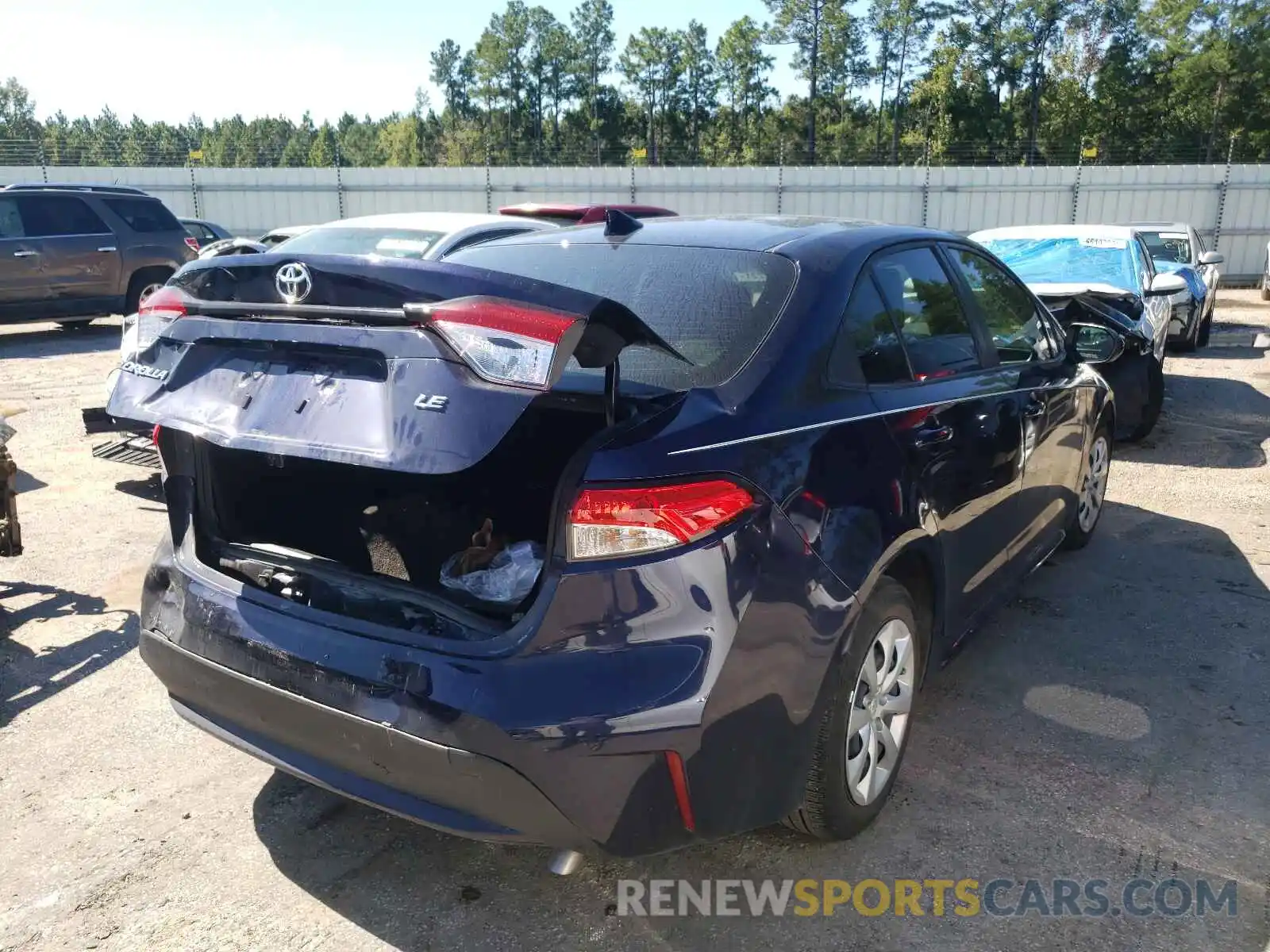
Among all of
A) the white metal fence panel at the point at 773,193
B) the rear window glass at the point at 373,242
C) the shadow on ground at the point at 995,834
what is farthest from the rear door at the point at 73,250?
the shadow on ground at the point at 995,834

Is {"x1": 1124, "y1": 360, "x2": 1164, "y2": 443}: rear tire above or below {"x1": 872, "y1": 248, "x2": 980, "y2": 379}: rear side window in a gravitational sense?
below

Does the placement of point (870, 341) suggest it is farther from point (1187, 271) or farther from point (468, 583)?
Answer: point (1187, 271)

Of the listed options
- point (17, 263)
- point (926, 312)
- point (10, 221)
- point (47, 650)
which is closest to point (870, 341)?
point (926, 312)

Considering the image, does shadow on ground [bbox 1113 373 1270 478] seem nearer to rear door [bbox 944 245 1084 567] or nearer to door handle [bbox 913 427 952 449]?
rear door [bbox 944 245 1084 567]

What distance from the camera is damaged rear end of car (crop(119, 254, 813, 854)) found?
1952mm

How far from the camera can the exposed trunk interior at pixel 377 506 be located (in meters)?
2.60

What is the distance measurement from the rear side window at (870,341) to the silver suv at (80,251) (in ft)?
34.6

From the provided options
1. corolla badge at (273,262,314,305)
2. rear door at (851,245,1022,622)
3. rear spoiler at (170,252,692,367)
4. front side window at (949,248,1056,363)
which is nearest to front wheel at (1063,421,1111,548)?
front side window at (949,248,1056,363)

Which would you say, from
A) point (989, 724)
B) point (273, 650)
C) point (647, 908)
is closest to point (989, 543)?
point (989, 724)

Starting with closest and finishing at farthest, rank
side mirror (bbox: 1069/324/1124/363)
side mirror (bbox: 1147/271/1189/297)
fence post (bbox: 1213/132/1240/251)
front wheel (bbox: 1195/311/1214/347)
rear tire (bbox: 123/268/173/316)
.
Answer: side mirror (bbox: 1069/324/1124/363), side mirror (bbox: 1147/271/1189/297), front wheel (bbox: 1195/311/1214/347), rear tire (bbox: 123/268/173/316), fence post (bbox: 1213/132/1240/251)

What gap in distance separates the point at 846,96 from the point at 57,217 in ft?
170

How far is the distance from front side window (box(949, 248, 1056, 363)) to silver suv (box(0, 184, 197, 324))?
10202 millimetres

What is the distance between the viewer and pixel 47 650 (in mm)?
3834

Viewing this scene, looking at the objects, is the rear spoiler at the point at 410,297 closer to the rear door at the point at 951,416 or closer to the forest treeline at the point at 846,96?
the rear door at the point at 951,416
